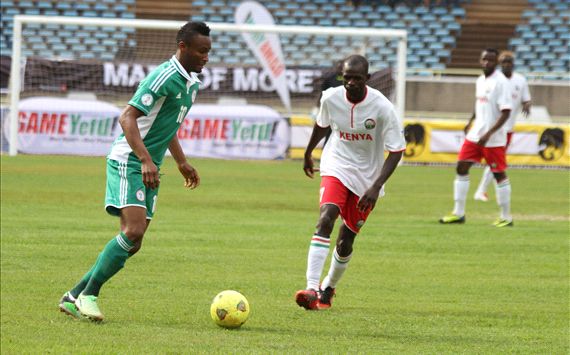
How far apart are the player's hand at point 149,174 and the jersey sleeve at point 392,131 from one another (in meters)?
2.27

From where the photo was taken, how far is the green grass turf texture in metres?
7.04

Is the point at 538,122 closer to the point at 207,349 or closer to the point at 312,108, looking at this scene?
the point at 312,108

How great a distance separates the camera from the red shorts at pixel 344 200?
866 centimetres

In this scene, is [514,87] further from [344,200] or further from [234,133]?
[234,133]

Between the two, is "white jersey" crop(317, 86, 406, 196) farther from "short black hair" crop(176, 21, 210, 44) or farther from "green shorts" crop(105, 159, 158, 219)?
"green shorts" crop(105, 159, 158, 219)

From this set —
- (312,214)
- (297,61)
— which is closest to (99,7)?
(297,61)

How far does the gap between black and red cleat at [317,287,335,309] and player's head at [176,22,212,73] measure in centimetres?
234

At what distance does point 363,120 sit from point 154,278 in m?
2.69

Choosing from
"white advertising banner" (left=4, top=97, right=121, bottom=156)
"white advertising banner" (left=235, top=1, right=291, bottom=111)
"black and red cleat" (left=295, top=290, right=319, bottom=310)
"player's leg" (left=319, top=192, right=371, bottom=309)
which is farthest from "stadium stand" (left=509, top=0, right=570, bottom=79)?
"black and red cleat" (left=295, top=290, right=319, bottom=310)

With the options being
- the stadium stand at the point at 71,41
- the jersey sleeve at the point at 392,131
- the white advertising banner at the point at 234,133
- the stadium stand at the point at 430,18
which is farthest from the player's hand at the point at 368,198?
the stadium stand at the point at 430,18

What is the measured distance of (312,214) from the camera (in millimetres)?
16297

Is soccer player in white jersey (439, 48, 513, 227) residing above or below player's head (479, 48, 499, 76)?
below

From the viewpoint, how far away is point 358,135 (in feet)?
28.4

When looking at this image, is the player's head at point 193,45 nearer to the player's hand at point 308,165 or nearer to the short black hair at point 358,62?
the short black hair at point 358,62
